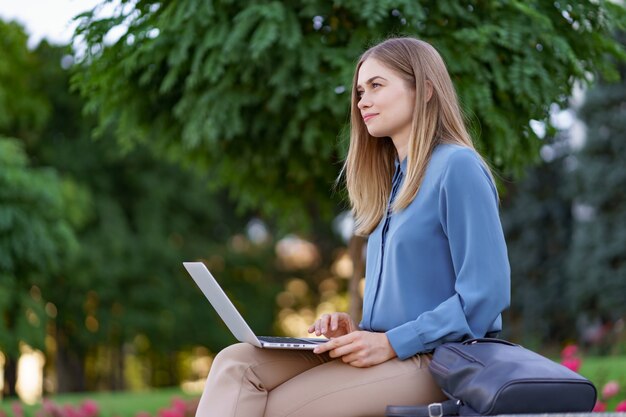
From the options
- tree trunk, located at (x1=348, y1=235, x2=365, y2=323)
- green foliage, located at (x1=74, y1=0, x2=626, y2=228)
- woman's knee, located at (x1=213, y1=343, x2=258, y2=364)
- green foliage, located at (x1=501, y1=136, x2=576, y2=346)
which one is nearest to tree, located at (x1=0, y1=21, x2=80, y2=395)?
green foliage, located at (x1=74, y1=0, x2=626, y2=228)

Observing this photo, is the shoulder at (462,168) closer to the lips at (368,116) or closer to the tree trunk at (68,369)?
the lips at (368,116)

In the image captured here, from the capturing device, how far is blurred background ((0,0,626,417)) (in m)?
5.08

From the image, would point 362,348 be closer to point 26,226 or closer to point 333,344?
point 333,344

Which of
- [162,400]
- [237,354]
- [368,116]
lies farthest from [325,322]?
[162,400]

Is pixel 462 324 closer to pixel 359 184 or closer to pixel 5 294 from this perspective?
pixel 359 184

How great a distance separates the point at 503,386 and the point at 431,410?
0.23m

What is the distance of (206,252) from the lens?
22203mm

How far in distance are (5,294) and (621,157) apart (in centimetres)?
1122

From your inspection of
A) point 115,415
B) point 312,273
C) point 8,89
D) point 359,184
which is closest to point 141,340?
point 312,273

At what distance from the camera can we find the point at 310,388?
8.31ft

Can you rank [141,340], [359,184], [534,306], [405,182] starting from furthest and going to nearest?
[141,340]
[534,306]
[359,184]
[405,182]

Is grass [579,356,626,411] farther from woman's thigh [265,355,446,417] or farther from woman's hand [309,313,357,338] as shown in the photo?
woman's thigh [265,355,446,417]

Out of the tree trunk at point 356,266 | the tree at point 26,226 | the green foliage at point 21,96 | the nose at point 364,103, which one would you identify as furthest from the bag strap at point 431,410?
the green foliage at point 21,96

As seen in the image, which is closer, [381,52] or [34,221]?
[381,52]
